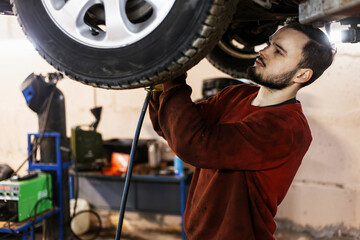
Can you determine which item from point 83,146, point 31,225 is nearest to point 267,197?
point 31,225

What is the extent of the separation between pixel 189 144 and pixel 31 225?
190 centimetres

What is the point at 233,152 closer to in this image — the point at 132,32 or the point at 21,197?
the point at 132,32

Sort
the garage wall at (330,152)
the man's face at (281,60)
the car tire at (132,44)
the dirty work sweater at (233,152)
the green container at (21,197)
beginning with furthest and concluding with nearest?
the garage wall at (330,152) → the green container at (21,197) → the man's face at (281,60) → the dirty work sweater at (233,152) → the car tire at (132,44)

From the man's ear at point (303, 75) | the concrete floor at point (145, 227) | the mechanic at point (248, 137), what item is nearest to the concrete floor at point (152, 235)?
the concrete floor at point (145, 227)

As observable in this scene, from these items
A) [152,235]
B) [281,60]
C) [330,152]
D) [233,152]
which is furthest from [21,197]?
[330,152]

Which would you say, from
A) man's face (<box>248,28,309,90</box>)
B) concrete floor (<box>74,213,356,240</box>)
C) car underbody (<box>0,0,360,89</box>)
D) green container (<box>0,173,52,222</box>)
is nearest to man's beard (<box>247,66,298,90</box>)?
man's face (<box>248,28,309,90</box>)

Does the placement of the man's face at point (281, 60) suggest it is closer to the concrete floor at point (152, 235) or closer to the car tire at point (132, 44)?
the car tire at point (132, 44)

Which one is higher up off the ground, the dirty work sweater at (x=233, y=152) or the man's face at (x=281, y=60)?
the man's face at (x=281, y=60)

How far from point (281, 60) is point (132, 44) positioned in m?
0.57

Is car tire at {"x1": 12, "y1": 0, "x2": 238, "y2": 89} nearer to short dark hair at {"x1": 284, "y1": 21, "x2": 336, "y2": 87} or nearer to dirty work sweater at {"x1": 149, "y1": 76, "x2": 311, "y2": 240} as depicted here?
dirty work sweater at {"x1": 149, "y1": 76, "x2": 311, "y2": 240}

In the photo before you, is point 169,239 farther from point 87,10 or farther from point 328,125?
point 87,10

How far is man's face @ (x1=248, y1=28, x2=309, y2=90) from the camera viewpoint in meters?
1.24

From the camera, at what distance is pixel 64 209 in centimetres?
292

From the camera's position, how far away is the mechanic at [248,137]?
1049 millimetres
